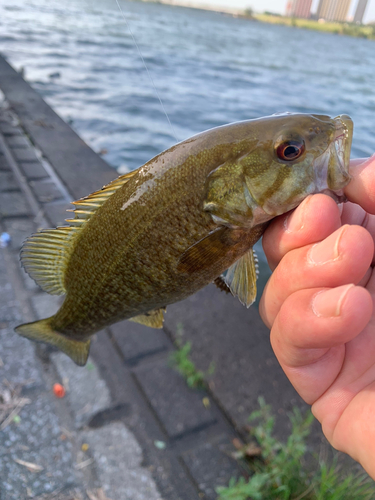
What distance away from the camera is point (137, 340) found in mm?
3531

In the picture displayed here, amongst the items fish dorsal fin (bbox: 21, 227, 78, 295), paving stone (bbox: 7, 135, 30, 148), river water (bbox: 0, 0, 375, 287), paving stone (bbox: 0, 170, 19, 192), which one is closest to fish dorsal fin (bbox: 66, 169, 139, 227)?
fish dorsal fin (bbox: 21, 227, 78, 295)

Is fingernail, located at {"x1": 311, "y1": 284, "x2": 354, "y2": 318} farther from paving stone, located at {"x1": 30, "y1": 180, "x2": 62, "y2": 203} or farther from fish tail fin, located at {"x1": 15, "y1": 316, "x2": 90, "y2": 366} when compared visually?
paving stone, located at {"x1": 30, "y1": 180, "x2": 62, "y2": 203}

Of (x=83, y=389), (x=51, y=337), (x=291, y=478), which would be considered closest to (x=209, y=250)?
(x=51, y=337)

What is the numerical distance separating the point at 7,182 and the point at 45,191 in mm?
567

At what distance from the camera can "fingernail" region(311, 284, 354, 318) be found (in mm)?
1245

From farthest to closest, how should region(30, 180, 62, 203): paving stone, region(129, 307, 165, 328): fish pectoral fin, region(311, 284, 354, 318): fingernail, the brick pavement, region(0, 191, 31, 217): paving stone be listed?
region(30, 180, 62, 203): paving stone
region(0, 191, 31, 217): paving stone
the brick pavement
region(129, 307, 165, 328): fish pectoral fin
region(311, 284, 354, 318): fingernail

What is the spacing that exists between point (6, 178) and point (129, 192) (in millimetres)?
4917

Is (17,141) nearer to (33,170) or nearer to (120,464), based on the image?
(33,170)

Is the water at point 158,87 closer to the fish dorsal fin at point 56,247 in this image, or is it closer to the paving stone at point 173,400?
the paving stone at point 173,400

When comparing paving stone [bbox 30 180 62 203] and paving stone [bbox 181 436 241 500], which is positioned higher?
paving stone [bbox 30 180 62 203]

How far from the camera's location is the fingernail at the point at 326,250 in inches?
51.3

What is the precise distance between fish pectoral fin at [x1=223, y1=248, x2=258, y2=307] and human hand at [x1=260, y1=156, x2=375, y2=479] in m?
0.08

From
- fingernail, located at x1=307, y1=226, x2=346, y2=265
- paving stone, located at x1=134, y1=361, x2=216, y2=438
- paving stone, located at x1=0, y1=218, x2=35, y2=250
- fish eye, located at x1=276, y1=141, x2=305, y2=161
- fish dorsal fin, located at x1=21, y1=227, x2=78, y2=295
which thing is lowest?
paving stone, located at x1=134, y1=361, x2=216, y2=438

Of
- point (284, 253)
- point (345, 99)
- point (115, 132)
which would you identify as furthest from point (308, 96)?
point (284, 253)
